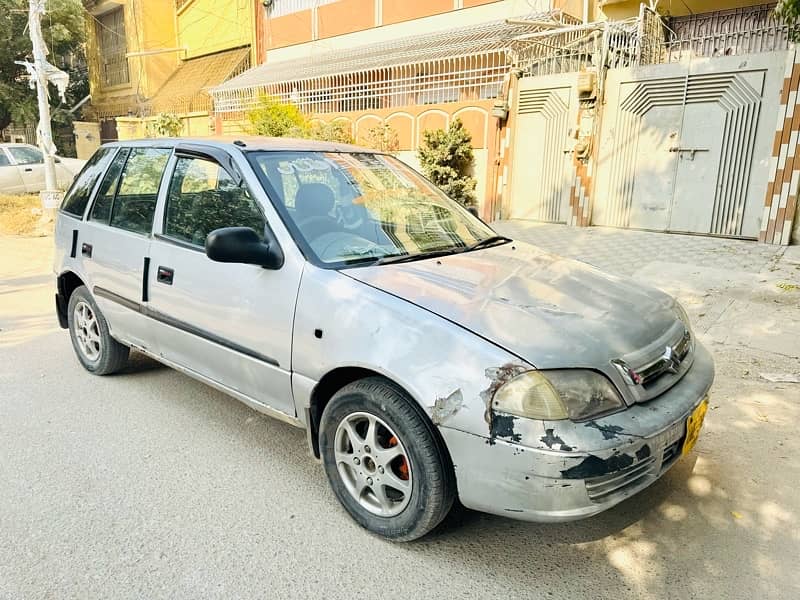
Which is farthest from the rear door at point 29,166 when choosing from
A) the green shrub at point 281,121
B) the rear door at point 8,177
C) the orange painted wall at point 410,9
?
the orange painted wall at point 410,9

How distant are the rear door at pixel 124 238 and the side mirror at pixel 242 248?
1192 millimetres

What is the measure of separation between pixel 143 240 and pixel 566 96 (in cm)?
882

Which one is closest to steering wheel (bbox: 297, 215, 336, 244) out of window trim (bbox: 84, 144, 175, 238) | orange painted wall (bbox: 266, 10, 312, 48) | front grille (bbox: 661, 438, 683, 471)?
window trim (bbox: 84, 144, 175, 238)

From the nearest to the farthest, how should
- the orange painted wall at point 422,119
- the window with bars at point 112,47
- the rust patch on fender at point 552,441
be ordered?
the rust patch on fender at point 552,441
the orange painted wall at point 422,119
the window with bars at point 112,47

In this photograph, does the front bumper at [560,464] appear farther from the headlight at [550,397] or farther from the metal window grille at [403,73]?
the metal window grille at [403,73]

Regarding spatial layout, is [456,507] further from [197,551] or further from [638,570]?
[197,551]

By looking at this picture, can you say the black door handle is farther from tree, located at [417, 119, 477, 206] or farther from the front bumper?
tree, located at [417, 119, 477, 206]

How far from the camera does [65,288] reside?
16.1ft

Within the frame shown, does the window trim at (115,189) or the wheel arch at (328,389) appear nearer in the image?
the wheel arch at (328,389)

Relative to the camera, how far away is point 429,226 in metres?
3.60

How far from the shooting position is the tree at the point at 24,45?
2453 centimetres

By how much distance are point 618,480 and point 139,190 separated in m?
3.44

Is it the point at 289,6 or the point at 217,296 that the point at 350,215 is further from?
the point at 289,6

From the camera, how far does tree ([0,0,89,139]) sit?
966 inches
